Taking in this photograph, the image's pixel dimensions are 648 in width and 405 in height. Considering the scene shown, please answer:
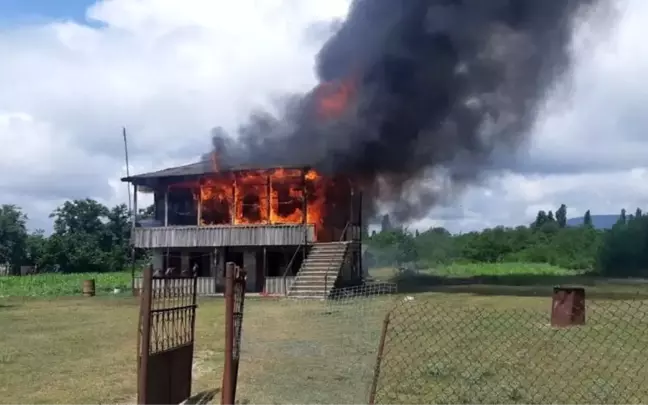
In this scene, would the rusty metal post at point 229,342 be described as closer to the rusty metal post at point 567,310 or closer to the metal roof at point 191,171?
the rusty metal post at point 567,310

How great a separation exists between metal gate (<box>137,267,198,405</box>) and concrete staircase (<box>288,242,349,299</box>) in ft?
70.8

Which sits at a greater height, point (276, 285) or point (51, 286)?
point (276, 285)

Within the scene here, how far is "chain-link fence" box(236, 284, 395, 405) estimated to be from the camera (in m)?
10.4

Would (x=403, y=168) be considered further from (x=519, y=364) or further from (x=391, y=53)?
(x=519, y=364)

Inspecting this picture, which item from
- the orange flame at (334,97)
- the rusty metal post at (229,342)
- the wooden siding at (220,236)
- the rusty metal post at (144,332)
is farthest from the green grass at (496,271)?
the rusty metal post at (144,332)

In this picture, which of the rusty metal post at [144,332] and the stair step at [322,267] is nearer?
the rusty metal post at [144,332]

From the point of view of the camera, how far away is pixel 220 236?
36531mm

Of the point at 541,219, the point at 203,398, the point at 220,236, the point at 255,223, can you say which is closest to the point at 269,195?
the point at 255,223

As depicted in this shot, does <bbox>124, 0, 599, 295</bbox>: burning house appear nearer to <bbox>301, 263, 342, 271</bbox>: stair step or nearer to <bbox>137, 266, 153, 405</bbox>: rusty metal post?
<bbox>301, 263, 342, 271</bbox>: stair step

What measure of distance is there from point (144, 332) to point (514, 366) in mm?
6979

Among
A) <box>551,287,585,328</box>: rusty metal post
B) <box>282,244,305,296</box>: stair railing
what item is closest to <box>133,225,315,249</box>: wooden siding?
<box>282,244,305,296</box>: stair railing

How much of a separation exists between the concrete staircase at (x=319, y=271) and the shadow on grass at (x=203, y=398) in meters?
20.5

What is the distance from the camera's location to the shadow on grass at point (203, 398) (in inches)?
380

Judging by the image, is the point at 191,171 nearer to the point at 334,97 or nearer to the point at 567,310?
the point at 334,97
